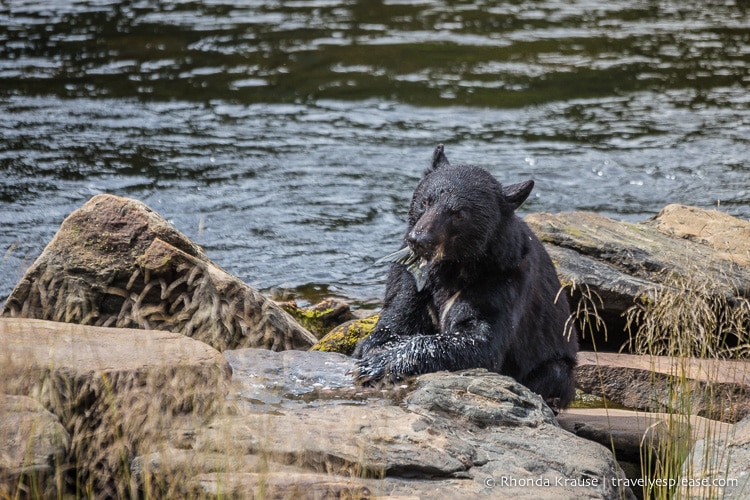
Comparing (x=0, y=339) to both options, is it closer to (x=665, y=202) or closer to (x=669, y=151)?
(x=665, y=202)

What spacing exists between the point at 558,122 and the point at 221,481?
978cm

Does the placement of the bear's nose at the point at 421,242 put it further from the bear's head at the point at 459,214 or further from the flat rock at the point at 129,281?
the flat rock at the point at 129,281

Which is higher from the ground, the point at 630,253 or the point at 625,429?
the point at 630,253

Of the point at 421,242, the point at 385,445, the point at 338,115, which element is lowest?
the point at 338,115

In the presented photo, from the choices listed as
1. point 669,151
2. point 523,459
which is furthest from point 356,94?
point 523,459

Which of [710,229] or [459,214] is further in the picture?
[710,229]

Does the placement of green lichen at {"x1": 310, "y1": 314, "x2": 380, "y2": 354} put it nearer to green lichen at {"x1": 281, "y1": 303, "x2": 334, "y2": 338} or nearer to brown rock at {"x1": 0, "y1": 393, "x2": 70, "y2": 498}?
green lichen at {"x1": 281, "y1": 303, "x2": 334, "y2": 338}

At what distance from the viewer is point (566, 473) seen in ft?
13.7

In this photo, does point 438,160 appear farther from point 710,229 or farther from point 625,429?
point 710,229

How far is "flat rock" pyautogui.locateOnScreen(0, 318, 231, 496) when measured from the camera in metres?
3.77

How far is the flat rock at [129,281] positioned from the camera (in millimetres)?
5559

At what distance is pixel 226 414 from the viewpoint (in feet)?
12.7

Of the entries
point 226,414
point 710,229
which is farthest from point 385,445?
point 710,229

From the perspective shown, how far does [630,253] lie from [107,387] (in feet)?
14.9
